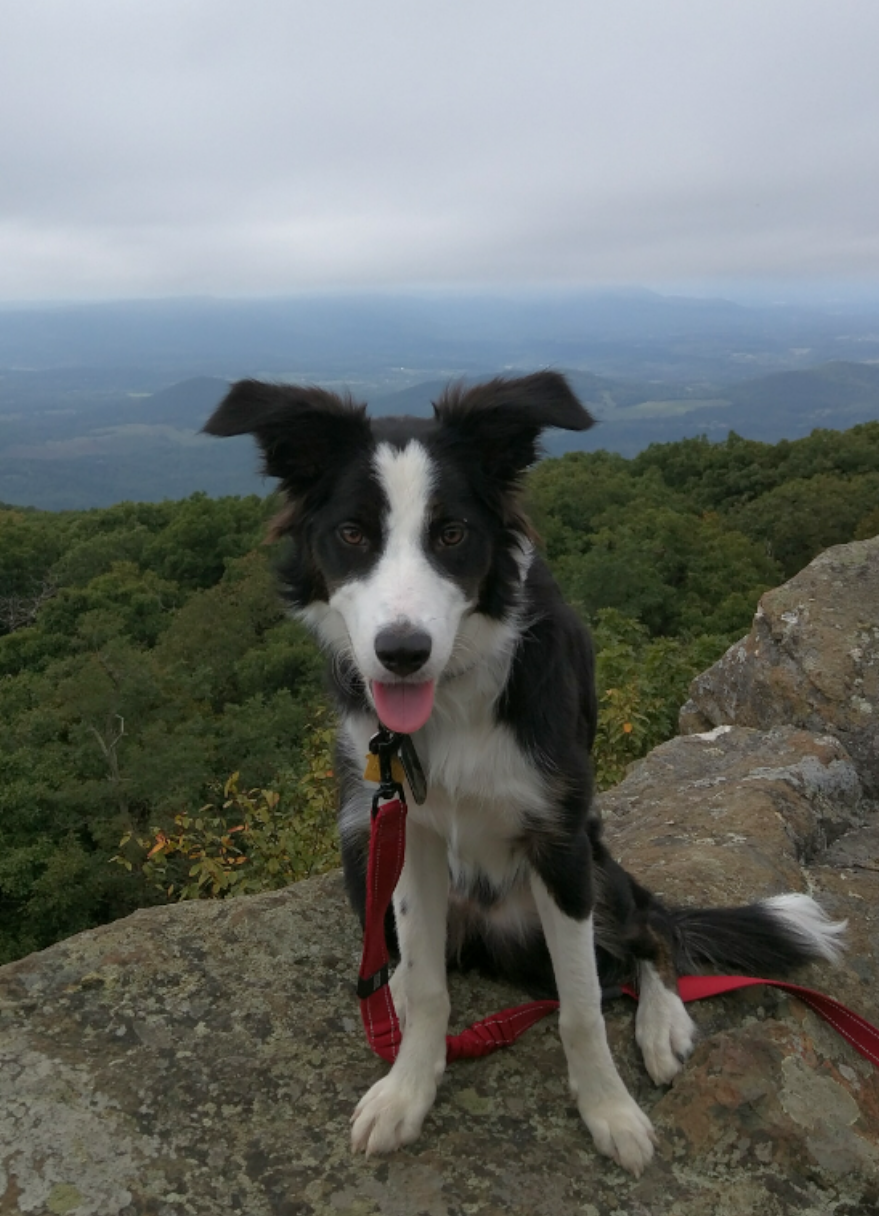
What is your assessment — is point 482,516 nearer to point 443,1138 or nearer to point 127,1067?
point 443,1138

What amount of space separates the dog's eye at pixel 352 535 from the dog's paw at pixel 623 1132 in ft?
5.81

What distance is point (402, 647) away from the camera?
207 centimetres

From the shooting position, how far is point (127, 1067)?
2.60 metres

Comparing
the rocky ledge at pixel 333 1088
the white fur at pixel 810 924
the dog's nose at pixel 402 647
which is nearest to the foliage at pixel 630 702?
the white fur at pixel 810 924

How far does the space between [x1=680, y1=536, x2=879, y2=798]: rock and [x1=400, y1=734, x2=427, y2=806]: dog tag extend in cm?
298

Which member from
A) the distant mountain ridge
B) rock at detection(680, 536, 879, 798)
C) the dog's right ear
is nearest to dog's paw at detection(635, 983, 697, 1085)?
→ the dog's right ear

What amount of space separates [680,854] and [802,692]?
1.55 meters

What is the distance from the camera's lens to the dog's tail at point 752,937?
3.01 m

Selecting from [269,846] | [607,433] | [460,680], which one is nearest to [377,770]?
[460,680]

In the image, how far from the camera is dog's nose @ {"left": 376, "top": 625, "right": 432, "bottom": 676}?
6.81 feet

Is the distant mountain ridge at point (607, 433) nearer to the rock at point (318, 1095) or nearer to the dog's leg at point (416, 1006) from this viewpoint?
the rock at point (318, 1095)

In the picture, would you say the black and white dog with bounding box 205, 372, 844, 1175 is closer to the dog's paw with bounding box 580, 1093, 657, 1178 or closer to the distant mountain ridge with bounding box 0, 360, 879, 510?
the dog's paw with bounding box 580, 1093, 657, 1178

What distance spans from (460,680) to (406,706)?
30cm

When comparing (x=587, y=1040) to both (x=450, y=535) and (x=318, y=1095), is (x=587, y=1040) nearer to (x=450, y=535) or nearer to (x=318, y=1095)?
(x=318, y=1095)
